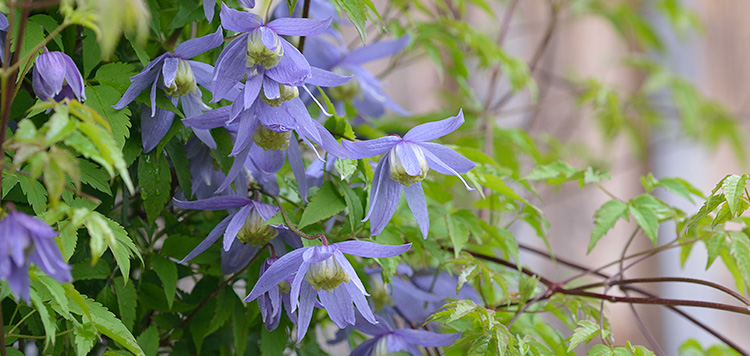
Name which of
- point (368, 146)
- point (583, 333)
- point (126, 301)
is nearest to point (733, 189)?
point (583, 333)

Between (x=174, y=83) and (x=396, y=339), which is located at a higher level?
(x=174, y=83)

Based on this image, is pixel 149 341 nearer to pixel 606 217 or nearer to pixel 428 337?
pixel 428 337

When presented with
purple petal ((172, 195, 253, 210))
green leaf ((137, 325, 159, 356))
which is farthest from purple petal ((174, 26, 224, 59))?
green leaf ((137, 325, 159, 356))

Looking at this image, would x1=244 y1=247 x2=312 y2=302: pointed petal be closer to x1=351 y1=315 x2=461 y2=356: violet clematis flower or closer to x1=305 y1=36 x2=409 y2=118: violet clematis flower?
x1=351 y1=315 x2=461 y2=356: violet clematis flower

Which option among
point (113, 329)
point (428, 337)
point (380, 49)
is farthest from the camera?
point (380, 49)

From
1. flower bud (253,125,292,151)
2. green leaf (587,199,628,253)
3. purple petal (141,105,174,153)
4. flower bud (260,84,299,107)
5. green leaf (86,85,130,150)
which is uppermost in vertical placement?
flower bud (260,84,299,107)

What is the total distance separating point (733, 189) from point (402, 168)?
0.25 meters

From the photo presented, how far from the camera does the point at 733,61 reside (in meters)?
1.81

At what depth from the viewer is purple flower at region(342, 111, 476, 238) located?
18.4 inches

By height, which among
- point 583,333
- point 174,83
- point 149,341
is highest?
point 174,83

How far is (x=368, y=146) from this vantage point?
471 millimetres

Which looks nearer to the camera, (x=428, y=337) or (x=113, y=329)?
(x=113, y=329)

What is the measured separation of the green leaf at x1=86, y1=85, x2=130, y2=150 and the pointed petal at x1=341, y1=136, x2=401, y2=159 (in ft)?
0.53

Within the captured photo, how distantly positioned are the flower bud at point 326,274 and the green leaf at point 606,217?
28 cm
